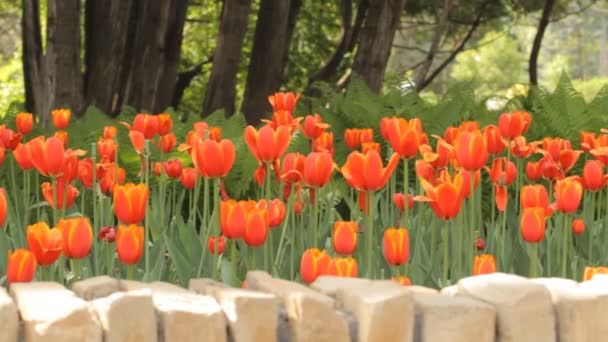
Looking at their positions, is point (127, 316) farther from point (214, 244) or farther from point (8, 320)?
point (214, 244)

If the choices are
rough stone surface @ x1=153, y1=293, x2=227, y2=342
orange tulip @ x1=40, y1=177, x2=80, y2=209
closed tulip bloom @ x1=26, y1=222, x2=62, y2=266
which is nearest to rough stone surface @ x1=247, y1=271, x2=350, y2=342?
rough stone surface @ x1=153, y1=293, x2=227, y2=342

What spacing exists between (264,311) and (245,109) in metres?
7.99

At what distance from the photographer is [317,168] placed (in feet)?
11.1

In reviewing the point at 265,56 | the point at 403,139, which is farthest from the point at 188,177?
the point at 265,56

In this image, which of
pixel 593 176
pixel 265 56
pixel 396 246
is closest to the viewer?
pixel 396 246

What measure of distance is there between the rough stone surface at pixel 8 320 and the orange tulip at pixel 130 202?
733mm

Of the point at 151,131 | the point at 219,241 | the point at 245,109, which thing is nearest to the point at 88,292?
the point at 219,241

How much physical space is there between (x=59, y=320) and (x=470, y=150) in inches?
53.6

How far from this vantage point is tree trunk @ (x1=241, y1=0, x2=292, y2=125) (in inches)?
393

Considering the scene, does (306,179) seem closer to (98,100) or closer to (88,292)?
(88,292)

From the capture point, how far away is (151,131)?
4492 mm

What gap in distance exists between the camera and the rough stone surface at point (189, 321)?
2535mm

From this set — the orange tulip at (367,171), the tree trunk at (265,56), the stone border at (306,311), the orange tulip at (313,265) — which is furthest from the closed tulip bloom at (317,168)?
the tree trunk at (265,56)

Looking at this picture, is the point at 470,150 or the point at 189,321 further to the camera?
the point at 470,150
